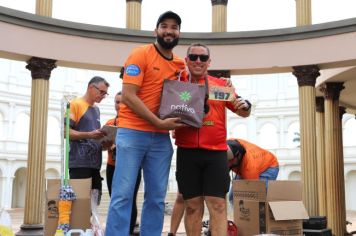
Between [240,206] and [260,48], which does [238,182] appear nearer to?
[240,206]

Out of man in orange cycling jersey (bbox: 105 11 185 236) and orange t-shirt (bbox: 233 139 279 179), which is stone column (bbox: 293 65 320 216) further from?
man in orange cycling jersey (bbox: 105 11 185 236)

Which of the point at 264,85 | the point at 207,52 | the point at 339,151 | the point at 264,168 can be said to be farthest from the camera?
the point at 264,85

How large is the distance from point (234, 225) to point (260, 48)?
5.52 meters

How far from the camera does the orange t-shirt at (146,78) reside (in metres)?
3.11

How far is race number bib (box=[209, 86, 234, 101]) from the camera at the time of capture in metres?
3.47

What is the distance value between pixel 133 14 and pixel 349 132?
28526 millimetres

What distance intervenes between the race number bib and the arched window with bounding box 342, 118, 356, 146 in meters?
33.2

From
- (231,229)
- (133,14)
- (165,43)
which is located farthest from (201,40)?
(165,43)

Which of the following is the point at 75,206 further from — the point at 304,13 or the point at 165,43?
the point at 304,13

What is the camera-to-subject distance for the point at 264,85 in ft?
120

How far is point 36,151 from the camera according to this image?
887 cm

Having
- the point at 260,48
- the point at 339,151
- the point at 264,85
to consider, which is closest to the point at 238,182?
the point at 260,48

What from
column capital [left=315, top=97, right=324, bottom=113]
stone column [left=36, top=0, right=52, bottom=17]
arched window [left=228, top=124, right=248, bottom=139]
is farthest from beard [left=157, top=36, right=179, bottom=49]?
arched window [left=228, top=124, right=248, bottom=139]

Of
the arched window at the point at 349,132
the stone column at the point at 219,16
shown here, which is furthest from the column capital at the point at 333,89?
the arched window at the point at 349,132
